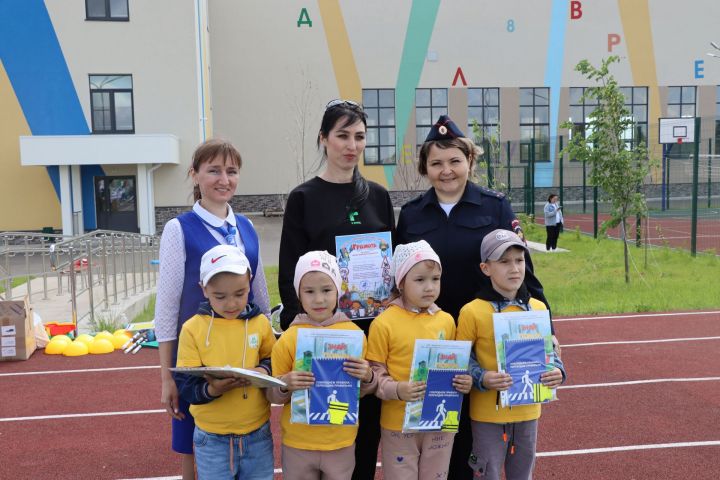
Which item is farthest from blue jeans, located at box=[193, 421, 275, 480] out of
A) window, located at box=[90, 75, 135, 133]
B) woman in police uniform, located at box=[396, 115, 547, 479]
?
window, located at box=[90, 75, 135, 133]

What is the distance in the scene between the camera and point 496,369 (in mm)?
3031

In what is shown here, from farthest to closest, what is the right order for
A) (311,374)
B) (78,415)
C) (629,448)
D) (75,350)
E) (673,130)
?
(673,130), (75,350), (78,415), (629,448), (311,374)

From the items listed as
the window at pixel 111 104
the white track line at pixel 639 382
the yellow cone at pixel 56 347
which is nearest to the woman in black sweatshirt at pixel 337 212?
the white track line at pixel 639 382

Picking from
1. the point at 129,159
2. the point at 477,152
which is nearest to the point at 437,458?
the point at 477,152

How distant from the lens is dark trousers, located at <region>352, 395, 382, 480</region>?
10.5 feet

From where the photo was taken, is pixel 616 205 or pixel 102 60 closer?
pixel 616 205

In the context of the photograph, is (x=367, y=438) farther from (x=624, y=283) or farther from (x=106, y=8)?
(x=106, y=8)

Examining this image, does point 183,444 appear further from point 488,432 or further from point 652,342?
point 652,342

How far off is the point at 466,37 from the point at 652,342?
86.5 ft

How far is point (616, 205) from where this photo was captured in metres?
11.8

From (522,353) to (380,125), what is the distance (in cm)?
2983

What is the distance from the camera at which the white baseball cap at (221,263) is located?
282cm

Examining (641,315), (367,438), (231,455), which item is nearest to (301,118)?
(641,315)

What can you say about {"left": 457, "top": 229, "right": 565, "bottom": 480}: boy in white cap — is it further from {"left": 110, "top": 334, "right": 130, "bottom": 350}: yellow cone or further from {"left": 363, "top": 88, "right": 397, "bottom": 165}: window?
{"left": 363, "top": 88, "right": 397, "bottom": 165}: window
